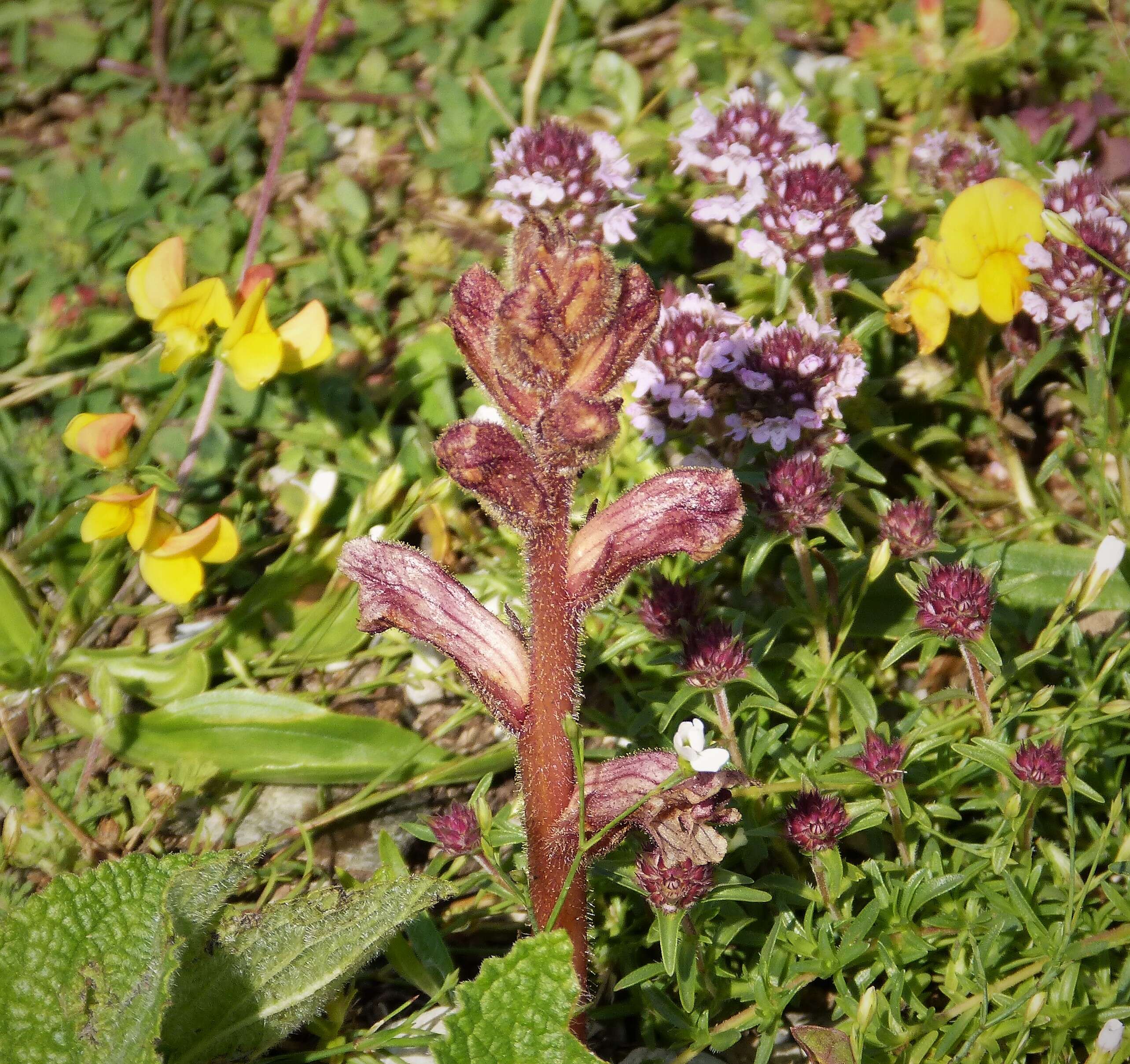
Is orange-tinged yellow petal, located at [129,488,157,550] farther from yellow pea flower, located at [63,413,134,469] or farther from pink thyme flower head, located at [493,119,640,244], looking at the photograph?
pink thyme flower head, located at [493,119,640,244]

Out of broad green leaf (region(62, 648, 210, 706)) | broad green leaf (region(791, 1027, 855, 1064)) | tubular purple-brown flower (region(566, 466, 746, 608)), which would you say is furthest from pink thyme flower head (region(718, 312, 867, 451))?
broad green leaf (region(62, 648, 210, 706))

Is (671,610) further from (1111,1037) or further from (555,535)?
(1111,1037)

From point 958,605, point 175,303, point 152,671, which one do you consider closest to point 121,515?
point 152,671

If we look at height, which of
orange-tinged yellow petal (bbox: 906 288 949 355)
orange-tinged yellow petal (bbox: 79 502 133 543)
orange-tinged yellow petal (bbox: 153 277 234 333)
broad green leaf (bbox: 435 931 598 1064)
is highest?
orange-tinged yellow petal (bbox: 153 277 234 333)

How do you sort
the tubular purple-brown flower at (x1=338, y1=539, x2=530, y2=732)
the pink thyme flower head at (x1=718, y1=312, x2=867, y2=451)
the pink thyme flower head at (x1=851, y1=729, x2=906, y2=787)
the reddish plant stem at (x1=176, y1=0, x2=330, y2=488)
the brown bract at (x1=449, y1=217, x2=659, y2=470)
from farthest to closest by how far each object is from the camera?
the reddish plant stem at (x1=176, y1=0, x2=330, y2=488) < the pink thyme flower head at (x1=718, y1=312, x2=867, y2=451) < the pink thyme flower head at (x1=851, y1=729, x2=906, y2=787) < the tubular purple-brown flower at (x1=338, y1=539, x2=530, y2=732) < the brown bract at (x1=449, y1=217, x2=659, y2=470)

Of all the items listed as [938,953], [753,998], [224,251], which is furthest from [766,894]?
[224,251]
